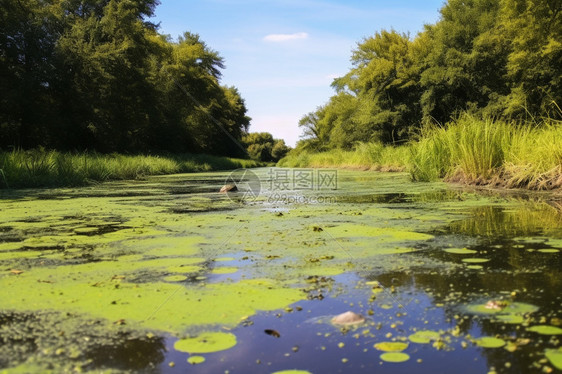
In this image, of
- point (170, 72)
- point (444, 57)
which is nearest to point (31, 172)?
point (444, 57)

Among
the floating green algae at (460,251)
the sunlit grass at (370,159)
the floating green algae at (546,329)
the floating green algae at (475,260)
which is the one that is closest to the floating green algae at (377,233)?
the floating green algae at (460,251)

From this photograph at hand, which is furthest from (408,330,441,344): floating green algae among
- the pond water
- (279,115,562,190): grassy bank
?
(279,115,562,190): grassy bank

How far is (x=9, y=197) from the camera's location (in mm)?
5699

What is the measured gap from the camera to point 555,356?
1016mm

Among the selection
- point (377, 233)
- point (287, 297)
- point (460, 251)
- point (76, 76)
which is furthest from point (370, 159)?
point (287, 297)

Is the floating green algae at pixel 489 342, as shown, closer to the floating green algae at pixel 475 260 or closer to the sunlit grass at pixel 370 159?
the floating green algae at pixel 475 260

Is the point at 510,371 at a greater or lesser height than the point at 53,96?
lesser

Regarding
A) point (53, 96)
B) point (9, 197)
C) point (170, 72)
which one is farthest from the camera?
point (170, 72)

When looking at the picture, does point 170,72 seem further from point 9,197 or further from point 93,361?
point 93,361

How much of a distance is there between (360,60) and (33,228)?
18.8m

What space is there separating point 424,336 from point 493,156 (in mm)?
5522

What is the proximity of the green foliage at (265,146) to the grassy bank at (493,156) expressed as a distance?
57919 mm

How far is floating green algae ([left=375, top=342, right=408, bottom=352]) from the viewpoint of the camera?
42.9 inches

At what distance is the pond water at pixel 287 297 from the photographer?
1076mm
